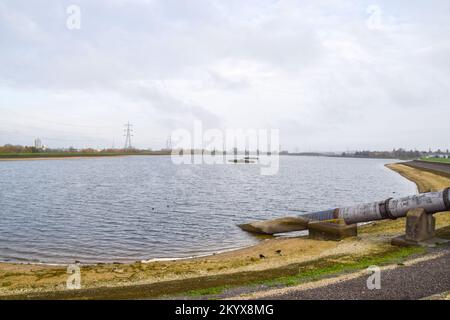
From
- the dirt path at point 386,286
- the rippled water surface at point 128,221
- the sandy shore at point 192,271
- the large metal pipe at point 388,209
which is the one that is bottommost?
the rippled water surface at point 128,221

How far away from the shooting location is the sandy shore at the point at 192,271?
1302 cm

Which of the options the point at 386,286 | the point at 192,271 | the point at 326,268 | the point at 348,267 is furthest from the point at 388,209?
the point at 192,271

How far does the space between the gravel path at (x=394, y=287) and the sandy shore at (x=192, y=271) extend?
107 inches

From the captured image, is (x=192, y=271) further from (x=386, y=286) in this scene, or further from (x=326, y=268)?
(x=386, y=286)

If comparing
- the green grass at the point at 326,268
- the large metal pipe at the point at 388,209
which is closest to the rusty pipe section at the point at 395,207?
the large metal pipe at the point at 388,209

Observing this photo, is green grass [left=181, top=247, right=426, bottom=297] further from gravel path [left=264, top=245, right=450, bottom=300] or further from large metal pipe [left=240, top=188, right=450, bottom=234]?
large metal pipe [left=240, top=188, right=450, bottom=234]

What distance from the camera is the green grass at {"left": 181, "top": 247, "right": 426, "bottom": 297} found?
11.9m

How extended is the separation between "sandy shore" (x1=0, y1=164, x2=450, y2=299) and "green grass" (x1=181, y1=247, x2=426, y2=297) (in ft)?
0.41

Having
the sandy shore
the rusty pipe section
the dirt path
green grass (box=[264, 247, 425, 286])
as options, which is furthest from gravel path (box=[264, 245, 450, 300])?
the rusty pipe section

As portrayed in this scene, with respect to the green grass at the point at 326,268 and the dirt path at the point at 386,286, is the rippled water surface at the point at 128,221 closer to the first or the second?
the green grass at the point at 326,268

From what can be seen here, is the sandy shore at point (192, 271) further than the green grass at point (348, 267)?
Yes

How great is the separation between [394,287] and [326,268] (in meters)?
3.70

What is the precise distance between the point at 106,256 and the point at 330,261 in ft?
44.9

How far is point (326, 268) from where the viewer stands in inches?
562
